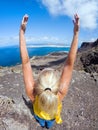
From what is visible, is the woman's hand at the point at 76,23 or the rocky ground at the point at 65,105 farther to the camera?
the rocky ground at the point at 65,105

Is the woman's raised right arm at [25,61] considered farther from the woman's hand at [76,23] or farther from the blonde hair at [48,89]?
the woman's hand at [76,23]

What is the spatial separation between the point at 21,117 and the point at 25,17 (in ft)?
29.6

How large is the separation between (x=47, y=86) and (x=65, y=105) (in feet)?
37.7

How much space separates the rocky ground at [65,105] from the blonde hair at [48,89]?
24.9 ft

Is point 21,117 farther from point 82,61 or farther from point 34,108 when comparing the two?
point 82,61

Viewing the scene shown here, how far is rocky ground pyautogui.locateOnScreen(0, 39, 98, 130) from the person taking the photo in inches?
496

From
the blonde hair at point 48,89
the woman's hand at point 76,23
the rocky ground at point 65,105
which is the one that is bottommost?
the rocky ground at point 65,105

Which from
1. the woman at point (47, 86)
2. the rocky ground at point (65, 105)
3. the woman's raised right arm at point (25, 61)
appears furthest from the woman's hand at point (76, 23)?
the rocky ground at point (65, 105)

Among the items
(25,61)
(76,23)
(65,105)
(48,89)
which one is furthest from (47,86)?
(65,105)

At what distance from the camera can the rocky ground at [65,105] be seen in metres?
12.6

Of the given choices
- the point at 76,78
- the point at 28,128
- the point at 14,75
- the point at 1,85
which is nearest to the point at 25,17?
the point at 28,128

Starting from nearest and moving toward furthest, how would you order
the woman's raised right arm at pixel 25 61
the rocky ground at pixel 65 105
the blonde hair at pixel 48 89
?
the blonde hair at pixel 48 89 → the woman's raised right arm at pixel 25 61 → the rocky ground at pixel 65 105

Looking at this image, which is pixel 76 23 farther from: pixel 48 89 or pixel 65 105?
pixel 65 105

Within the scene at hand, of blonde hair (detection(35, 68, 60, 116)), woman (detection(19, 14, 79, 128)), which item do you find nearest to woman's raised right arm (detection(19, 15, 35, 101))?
woman (detection(19, 14, 79, 128))
